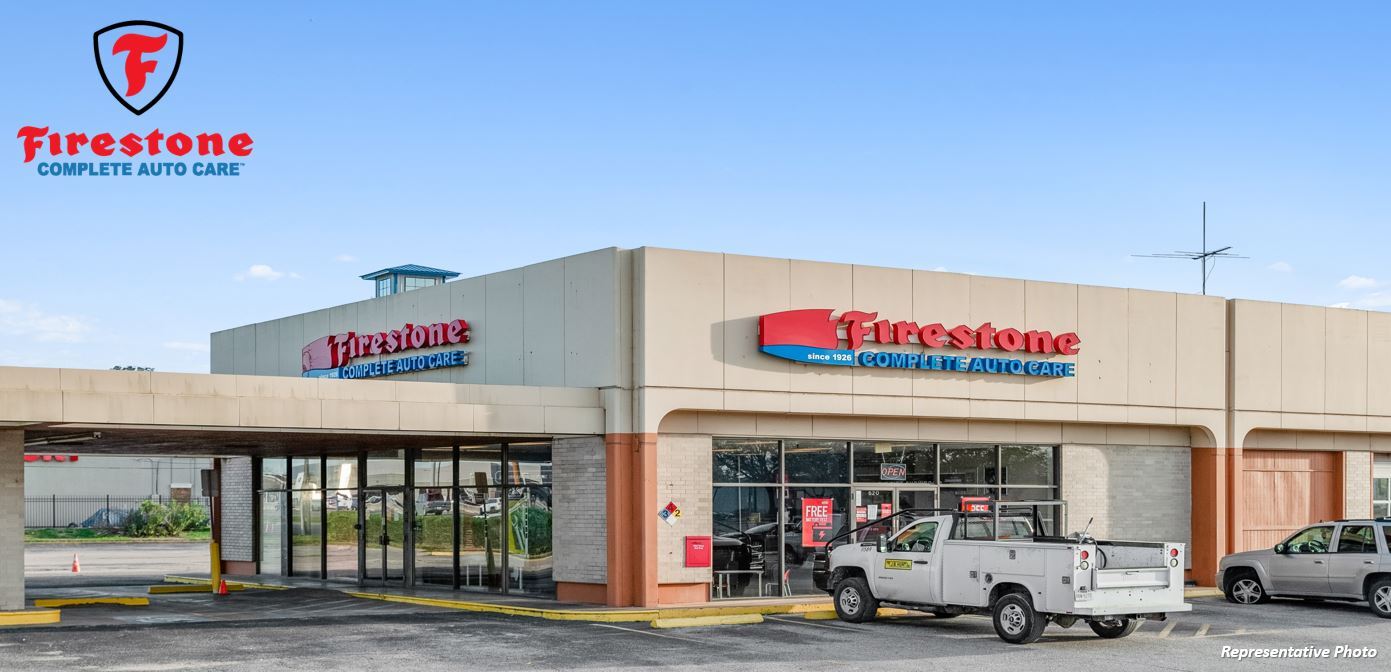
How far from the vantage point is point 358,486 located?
1203 inches

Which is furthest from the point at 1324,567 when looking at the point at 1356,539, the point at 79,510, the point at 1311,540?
the point at 79,510

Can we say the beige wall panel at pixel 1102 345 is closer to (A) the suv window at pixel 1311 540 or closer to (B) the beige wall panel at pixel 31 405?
(A) the suv window at pixel 1311 540

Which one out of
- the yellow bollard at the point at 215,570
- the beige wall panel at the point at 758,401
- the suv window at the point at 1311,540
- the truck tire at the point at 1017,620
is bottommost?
the yellow bollard at the point at 215,570

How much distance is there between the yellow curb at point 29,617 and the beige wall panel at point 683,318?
9206 mm

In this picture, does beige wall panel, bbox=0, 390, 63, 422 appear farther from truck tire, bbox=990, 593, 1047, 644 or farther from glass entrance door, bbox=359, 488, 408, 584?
truck tire, bbox=990, 593, 1047, 644

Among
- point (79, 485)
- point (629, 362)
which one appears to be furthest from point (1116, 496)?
point (79, 485)

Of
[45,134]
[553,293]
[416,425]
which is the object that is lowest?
[416,425]

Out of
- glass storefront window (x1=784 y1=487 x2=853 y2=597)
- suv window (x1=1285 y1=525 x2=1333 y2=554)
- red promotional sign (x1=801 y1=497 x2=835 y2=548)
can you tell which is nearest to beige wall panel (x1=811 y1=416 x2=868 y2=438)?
glass storefront window (x1=784 y1=487 x2=853 y2=597)

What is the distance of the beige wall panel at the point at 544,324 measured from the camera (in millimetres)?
24578

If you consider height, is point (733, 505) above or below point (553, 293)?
below

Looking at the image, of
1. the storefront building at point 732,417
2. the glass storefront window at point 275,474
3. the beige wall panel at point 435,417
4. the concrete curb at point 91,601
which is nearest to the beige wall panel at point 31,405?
the storefront building at point 732,417

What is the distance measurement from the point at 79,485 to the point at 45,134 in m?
45.6

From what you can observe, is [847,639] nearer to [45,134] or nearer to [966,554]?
[966,554]

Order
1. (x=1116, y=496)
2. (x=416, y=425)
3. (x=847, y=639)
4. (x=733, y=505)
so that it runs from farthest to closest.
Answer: (x=1116, y=496)
(x=733, y=505)
(x=416, y=425)
(x=847, y=639)
